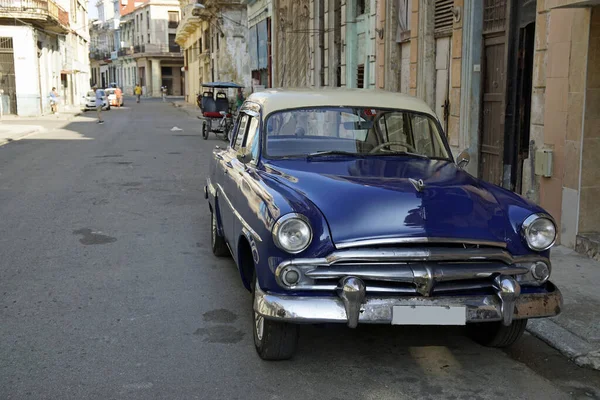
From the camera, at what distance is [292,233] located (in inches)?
165

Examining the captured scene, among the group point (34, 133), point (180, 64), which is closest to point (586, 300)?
point (34, 133)

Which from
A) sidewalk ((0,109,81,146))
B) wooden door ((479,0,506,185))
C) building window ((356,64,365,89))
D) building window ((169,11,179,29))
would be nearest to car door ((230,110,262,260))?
wooden door ((479,0,506,185))

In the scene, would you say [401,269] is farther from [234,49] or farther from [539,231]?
[234,49]

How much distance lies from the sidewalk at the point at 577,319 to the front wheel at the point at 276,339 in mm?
1897

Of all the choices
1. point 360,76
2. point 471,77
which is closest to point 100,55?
point 360,76

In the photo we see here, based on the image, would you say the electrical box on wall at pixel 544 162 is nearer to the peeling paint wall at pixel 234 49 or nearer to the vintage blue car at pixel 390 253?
the vintage blue car at pixel 390 253

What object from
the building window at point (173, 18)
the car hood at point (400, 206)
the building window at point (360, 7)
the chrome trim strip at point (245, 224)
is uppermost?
the building window at point (173, 18)

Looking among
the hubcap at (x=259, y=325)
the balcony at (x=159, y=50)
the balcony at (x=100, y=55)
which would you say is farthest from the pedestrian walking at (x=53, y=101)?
the balcony at (x=100, y=55)

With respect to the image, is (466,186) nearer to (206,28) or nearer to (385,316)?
(385,316)

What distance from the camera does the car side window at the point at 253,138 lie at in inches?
224

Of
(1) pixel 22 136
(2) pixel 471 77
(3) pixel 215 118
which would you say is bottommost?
(1) pixel 22 136

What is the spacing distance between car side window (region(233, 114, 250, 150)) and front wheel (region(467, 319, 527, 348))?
2.67 metres

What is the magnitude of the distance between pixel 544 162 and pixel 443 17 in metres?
5.33

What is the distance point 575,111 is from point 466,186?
11.9 feet
